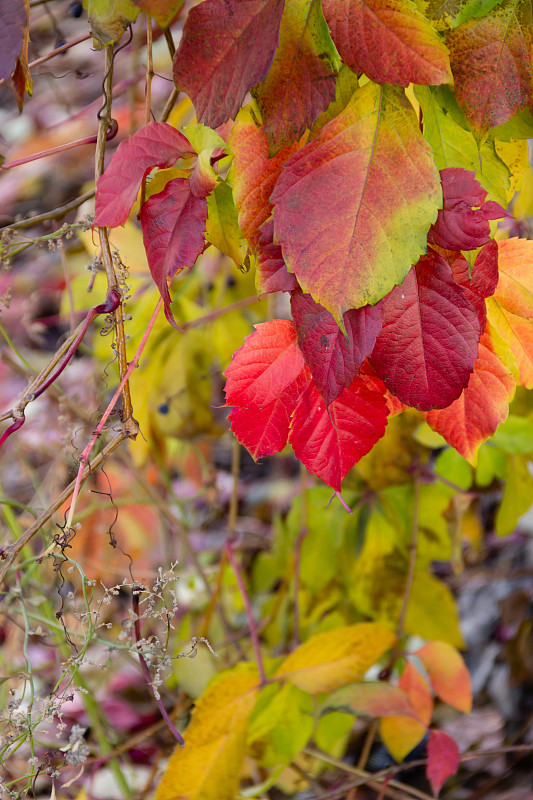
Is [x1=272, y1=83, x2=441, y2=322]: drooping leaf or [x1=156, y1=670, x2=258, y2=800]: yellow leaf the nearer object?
[x1=272, y1=83, x2=441, y2=322]: drooping leaf

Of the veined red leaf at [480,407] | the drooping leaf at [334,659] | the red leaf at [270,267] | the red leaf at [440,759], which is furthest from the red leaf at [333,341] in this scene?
the red leaf at [440,759]

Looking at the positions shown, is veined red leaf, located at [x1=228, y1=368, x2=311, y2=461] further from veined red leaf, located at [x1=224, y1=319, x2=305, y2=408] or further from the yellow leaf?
the yellow leaf

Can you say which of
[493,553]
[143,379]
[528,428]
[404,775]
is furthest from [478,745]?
[143,379]

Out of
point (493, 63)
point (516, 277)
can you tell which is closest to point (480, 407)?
point (516, 277)

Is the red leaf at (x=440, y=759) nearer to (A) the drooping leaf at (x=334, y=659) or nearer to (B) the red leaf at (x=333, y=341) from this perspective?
(A) the drooping leaf at (x=334, y=659)

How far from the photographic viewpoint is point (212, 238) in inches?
16.0

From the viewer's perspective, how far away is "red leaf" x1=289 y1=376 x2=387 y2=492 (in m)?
0.38

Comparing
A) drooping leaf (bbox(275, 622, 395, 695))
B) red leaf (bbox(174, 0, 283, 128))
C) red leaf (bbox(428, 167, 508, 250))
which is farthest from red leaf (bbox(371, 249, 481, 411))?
drooping leaf (bbox(275, 622, 395, 695))

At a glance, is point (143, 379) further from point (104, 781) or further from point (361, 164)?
point (104, 781)

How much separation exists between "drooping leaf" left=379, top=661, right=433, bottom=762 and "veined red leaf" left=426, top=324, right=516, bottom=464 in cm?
38

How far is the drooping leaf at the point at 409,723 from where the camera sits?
70cm

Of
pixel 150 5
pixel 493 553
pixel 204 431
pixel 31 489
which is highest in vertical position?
pixel 150 5

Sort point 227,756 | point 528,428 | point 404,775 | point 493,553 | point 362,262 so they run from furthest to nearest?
point 493,553 → point 404,775 → point 528,428 → point 227,756 → point 362,262

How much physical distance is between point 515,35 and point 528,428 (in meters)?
0.45
